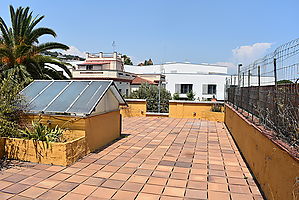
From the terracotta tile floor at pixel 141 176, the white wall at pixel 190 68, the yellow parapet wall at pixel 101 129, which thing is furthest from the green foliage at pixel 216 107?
the white wall at pixel 190 68

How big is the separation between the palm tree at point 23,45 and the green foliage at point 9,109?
4636mm

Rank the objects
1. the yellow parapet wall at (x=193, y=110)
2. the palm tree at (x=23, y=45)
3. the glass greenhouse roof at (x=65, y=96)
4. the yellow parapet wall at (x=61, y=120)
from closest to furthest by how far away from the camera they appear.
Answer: the yellow parapet wall at (x=61, y=120) < the glass greenhouse roof at (x=65, y=96) < the palm tree at (x=23, y=45) < the yellow parapet wall at (x=193, y=110)

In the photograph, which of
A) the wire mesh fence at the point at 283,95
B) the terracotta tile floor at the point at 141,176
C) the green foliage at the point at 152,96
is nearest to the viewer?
the wire mesh fence at the point at 283,95

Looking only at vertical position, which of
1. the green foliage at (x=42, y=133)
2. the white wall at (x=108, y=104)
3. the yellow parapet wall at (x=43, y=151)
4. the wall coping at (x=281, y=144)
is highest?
the white wall at (x=108, y=104)

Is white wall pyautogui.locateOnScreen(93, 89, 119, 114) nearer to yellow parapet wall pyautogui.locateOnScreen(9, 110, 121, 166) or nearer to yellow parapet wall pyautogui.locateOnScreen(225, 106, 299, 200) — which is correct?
yellow parapet wall pyautogui.locateOnScreen(9, 110, 121, 166)

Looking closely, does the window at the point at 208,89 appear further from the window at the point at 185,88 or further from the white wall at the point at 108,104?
the white wall at the point at 108,104

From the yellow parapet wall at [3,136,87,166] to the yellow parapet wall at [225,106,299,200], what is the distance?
398 cm

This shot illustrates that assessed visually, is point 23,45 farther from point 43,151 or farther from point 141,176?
point 141,176

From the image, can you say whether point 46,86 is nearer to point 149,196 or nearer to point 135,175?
point 135,175

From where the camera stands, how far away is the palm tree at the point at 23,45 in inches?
401

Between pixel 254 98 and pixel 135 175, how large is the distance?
3577 millimetres

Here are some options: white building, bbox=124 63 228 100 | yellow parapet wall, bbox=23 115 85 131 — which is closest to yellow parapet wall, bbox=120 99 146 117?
yellow parapet wall, bbox=23 115 85 131

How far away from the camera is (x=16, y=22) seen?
34.9 ft

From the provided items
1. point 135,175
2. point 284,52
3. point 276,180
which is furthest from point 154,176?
point 284,52
